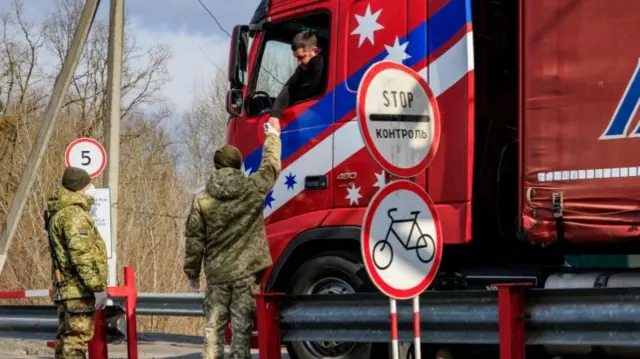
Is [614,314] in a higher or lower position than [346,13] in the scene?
lower

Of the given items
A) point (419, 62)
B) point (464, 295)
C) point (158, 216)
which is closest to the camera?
point (464, 295)

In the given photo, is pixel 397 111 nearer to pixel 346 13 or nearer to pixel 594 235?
pixel 594 235

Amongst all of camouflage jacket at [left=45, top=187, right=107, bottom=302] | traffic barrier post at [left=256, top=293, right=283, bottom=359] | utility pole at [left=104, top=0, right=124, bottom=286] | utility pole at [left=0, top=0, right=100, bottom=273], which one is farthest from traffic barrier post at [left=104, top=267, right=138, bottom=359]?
utility pole at [left=0, top=0, right=100, bottom=273]

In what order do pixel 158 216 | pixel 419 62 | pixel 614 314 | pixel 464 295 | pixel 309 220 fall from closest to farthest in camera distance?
1. pixel 614 314
2. pixel 464 295
3. pixel 419 62
4. pixel 309 220
5. pixel 158 216

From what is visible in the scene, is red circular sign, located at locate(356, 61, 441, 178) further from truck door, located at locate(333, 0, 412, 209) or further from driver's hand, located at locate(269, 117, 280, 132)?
driver's hand, located at locate(269, 117, 280, 132)

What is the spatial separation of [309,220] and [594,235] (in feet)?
7.95

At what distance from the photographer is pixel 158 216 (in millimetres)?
24766

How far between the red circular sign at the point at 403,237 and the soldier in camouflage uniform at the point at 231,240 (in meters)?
2.07

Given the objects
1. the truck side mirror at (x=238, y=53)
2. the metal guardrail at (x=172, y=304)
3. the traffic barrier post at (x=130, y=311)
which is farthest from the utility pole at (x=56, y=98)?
the truck side mirror at (x=238, y=53)

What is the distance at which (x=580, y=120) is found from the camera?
6.33 m

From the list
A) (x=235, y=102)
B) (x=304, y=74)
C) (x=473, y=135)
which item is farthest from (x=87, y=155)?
(x=473, y=135)

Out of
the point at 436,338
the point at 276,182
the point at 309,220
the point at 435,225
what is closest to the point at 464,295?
the point at 436,338

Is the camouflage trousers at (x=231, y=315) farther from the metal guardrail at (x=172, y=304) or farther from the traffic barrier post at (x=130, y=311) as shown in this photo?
the metal guardrail at (x=172, y=304)

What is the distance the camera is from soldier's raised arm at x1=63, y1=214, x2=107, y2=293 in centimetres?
774
